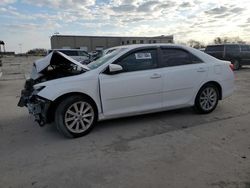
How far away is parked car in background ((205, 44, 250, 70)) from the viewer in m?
16.8

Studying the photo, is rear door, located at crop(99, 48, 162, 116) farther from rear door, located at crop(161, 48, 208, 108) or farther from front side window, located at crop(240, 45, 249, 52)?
front side window, located at crop(240, 45, 249, 52)

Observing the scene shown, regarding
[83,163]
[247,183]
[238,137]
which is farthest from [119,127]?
[247,183]

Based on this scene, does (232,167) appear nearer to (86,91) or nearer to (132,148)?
(132,148)

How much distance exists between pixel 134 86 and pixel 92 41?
72.5m

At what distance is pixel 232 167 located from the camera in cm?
→ 330

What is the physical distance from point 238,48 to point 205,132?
47.6ft

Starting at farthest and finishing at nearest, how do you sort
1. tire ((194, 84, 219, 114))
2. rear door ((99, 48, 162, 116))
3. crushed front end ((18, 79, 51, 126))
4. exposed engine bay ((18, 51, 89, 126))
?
tire ((194, 84, 219, 114)), rear door ((99, 48, 162, 116)), exposed engine bay ((18, 51, 89, 126)), crushed front end ((18, 79, 51, 126))

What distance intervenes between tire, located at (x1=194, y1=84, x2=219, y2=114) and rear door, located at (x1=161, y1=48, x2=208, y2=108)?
185 millimetres

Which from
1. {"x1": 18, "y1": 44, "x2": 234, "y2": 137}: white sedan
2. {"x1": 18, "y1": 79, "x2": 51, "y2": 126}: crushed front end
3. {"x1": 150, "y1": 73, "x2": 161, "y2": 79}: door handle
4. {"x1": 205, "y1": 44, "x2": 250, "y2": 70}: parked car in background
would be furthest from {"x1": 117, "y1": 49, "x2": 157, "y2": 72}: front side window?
{"x1": 205, "y1": 44, "x2": 250, "y2": 70}: parked car in background

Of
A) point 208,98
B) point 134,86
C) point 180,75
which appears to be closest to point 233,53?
point 208,98

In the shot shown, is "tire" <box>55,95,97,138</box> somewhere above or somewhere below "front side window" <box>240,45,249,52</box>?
below

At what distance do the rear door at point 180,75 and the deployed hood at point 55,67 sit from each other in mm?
1660

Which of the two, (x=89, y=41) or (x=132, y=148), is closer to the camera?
(x=132, y=148)

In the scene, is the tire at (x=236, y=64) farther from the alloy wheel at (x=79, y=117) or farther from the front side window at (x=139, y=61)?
the alloy wheel at (x=79, y=117)
